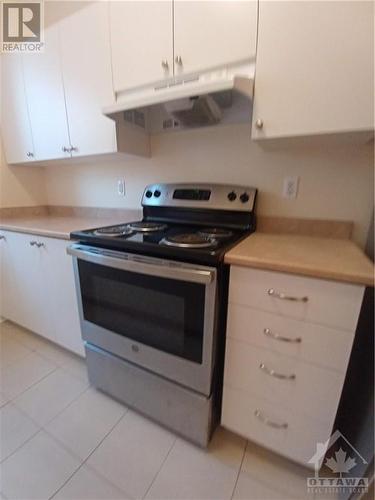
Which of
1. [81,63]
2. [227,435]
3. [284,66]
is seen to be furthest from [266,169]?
[227,435]

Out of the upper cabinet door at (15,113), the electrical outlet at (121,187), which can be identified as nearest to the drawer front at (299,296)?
the electrical outlet at (121,187)

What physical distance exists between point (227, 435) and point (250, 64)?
171 cm

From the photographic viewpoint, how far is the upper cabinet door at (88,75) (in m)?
1.26

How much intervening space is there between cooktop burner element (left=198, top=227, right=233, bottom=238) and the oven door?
1.05 ft

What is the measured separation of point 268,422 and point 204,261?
2.40ft

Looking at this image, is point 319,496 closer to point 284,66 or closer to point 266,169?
point 266,169

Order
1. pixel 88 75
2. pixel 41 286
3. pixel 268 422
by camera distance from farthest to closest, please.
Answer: pixel 41 286 → pixel 88 75 → pixel 268 422

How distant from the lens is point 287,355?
0.86m

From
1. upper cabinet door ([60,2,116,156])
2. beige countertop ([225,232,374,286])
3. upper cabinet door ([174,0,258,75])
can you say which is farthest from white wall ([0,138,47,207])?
beige countertop ([225,232,374,286])

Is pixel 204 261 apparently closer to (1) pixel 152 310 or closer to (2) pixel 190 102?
(1) pixel 152 310

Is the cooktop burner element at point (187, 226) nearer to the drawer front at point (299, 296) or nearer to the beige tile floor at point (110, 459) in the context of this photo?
the drawer front at point (299, 296)

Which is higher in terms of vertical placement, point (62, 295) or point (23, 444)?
point (62, 295)

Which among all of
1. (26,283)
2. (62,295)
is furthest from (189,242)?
(26,283)

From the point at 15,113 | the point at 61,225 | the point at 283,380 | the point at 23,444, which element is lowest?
the point at 23,444
